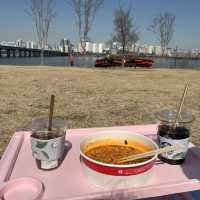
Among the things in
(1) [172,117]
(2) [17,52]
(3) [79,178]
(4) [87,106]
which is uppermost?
(2) [17,52]

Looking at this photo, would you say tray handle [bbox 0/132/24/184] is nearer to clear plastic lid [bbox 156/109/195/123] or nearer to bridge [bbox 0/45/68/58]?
clear plastic lid [bbox 156/109/195/123]

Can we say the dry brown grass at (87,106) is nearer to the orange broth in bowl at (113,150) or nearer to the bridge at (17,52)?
the orange broth in bowl at (113,150)

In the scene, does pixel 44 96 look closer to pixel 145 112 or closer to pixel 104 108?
pixel 104 108

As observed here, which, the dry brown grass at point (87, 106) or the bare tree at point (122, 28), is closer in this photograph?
the dry brown grass at point (87, 106)

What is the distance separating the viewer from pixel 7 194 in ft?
3.24

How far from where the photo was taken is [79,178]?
44.8 inches

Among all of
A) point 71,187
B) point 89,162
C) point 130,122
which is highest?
point 89,162

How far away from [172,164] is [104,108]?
3.47 m

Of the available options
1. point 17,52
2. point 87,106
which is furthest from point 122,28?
point 17,52

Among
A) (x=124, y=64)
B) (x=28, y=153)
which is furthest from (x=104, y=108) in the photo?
(x=124, y=64)

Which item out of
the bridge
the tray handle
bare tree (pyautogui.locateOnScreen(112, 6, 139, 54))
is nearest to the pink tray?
the tray handle

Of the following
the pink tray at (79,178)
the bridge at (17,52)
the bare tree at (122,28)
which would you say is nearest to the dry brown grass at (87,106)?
the pink tray at (79,178)

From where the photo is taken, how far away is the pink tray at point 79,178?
101cm

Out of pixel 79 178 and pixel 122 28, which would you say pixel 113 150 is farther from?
pixel 122 28
